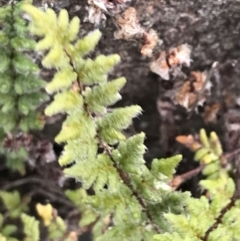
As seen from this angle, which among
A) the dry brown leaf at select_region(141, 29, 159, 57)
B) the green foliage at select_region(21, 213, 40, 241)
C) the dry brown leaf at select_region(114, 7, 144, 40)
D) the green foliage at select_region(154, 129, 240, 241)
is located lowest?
the green foliage at select_region(21, 213, 40, 241)

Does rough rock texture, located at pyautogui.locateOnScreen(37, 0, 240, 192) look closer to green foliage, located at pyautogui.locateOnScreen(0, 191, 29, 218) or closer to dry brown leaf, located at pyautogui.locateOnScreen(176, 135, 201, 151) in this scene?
dry brown leaf, located at pyautogui.locateOnScreen(176, 135, 201, 151)

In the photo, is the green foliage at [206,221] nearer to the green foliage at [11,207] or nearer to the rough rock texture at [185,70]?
the rough rock texture at [185,70]

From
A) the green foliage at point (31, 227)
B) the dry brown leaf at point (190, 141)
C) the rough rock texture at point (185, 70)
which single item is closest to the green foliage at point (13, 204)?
the green foliage at point (31, 227)

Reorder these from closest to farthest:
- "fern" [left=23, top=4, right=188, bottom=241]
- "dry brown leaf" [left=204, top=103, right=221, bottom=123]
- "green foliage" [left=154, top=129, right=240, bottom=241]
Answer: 1. "fern" [left=23, top=4, right=188, bottom=241]
2. "green foliage" [left=154, top=129, right=240, bottom=241]
3. "dry brown leaf" [left=204, top=103, right=221, bottom=123]

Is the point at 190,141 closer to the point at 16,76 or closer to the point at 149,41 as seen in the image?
the point at 149,41

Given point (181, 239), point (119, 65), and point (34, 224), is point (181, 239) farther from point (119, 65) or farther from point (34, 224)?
point (119, 65)

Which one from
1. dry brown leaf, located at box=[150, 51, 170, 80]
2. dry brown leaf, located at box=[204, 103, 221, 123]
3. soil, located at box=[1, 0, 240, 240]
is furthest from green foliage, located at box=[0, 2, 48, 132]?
dry brown leaf, located at box=[204, 103, 221, 123]

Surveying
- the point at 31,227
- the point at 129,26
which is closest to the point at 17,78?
the point at 129,26
